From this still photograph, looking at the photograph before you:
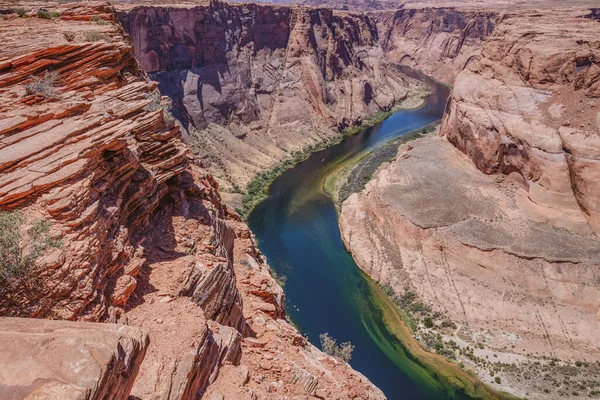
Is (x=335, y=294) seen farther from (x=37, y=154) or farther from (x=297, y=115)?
(x=297, y=115)

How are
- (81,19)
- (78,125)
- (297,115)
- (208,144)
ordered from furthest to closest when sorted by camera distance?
(297,115) < (208,144) < (81,19) < (78,125)

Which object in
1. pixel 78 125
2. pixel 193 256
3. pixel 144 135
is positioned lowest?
pixel 193 256

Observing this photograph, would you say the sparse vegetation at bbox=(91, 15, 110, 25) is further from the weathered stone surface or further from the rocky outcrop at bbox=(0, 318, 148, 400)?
the rocky outcrop at bbox=(0, 318, 148, 400)

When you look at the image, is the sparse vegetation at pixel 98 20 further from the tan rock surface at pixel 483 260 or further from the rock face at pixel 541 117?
the rock face at pixel 541 117

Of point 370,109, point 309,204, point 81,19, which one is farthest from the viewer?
point 370,109

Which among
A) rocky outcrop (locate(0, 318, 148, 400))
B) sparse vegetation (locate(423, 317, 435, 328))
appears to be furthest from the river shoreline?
rocky outcrop (locate(0, 318, 148, 400))

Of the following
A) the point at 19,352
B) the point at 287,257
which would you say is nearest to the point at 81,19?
the point at 19,352
